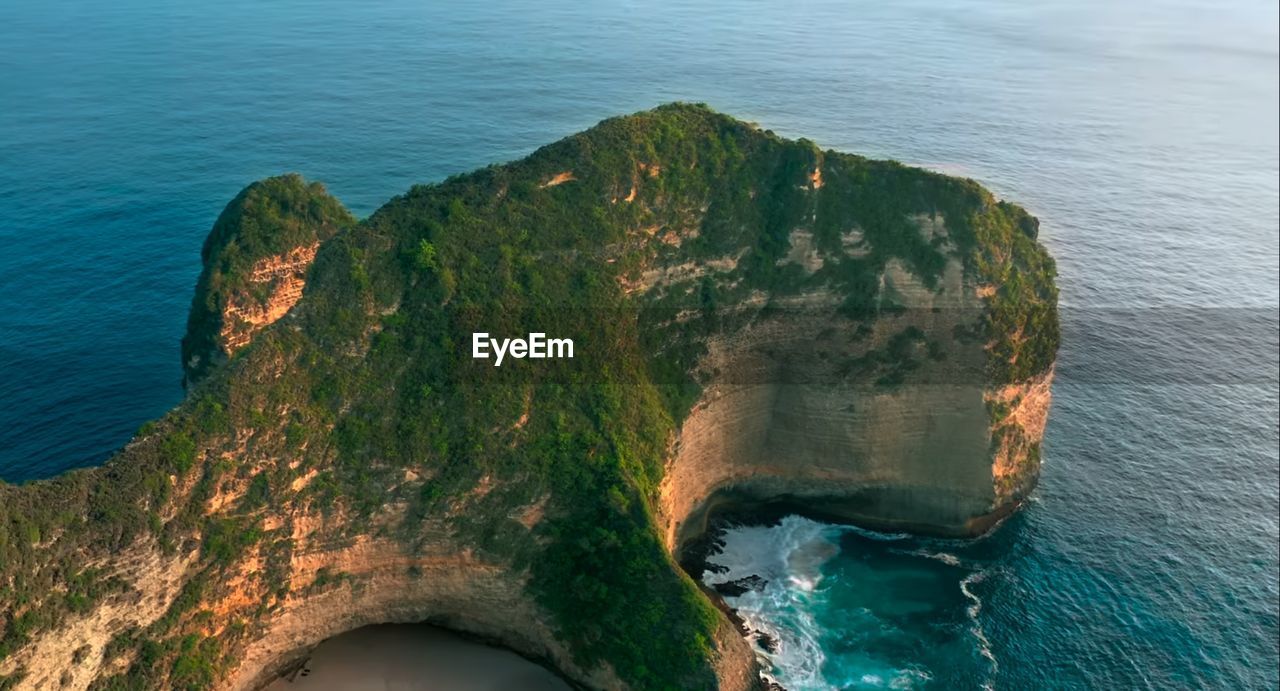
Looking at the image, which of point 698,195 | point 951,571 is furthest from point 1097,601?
point 698,195

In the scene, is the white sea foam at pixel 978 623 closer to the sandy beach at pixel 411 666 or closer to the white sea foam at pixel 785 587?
the white sea foam at pixel 785 587

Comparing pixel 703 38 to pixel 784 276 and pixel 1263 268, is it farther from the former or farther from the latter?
pixel 784 276

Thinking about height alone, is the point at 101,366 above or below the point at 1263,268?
below

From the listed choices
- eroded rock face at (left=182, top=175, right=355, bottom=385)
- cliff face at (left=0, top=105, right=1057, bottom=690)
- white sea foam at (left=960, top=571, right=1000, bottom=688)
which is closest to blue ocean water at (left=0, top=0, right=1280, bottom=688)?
white sea foam at (left=960, top=571, right=1000, bottom=688)

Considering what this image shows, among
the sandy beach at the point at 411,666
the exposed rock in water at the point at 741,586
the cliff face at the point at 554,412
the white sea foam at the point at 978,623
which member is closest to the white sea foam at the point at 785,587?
the exposed rock in water at the point at 741,586

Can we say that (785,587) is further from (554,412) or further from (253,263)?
(253,263)

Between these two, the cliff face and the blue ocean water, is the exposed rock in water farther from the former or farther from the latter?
the cliff face
